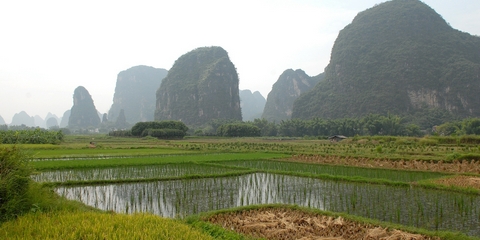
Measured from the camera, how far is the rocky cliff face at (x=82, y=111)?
5605 inches

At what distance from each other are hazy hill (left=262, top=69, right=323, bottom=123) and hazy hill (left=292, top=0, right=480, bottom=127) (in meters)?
31.8

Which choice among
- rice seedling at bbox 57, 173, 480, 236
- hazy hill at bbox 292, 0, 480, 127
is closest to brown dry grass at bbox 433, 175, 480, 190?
rice seedling at bbox 57, 173, 480, 236

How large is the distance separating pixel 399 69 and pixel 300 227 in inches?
3279

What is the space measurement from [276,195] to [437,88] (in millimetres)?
76600

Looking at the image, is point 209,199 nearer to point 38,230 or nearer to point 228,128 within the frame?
point 38,230

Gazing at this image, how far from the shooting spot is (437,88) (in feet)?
238

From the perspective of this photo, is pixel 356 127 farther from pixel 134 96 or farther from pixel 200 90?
pixel 134 96

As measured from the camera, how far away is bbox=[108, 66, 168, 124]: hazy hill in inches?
6753

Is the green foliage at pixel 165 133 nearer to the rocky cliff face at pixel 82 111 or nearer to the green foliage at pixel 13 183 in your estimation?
the green foliage at pixel 13 183

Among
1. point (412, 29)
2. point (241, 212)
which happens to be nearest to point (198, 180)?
point (241, 212)

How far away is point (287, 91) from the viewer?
5300 inches

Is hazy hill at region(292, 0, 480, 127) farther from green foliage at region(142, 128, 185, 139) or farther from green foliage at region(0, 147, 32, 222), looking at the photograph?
green foliage at region(0, 147, 32, 222)

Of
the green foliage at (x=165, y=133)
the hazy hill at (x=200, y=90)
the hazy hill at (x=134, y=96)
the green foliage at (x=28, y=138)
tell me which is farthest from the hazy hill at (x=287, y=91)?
the green foliage at (x=28, y=138)

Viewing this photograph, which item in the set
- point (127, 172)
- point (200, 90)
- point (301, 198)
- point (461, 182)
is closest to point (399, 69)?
point (200, 90)
